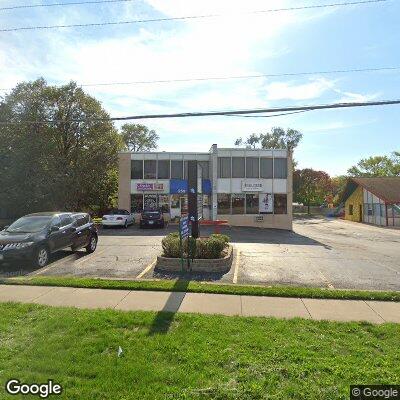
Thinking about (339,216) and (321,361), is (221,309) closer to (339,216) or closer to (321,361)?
(321,361)

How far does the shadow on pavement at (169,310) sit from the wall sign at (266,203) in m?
22.9

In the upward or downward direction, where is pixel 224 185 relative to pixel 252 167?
downward

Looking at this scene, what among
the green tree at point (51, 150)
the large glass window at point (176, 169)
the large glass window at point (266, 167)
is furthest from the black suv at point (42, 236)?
the large glass window at point (266, 167)

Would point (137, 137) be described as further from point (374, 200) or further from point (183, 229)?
point (183, 229)

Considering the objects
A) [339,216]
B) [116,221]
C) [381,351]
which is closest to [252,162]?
[116,221]

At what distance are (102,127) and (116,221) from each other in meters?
11.6

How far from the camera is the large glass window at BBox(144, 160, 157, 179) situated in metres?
32.0

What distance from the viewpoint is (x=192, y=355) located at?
4828 millimetres

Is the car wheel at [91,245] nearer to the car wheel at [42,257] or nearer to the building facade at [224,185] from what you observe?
the car wheel at [42,257]

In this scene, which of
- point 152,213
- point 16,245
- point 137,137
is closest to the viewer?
point 16,245

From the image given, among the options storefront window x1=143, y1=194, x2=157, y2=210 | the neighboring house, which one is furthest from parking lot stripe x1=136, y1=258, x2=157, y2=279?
the neighboring house

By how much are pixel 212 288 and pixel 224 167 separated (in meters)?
23.7

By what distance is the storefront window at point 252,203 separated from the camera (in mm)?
31469

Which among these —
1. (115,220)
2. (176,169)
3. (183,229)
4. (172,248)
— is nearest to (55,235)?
(172,248)
